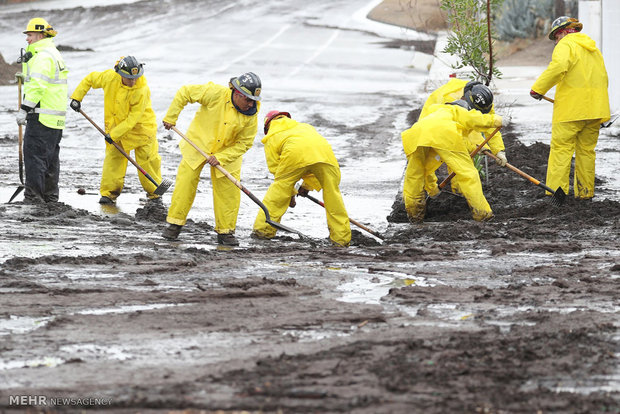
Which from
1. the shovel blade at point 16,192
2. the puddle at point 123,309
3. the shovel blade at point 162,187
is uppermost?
the puddle at point 123,309

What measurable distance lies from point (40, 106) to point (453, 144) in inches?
171

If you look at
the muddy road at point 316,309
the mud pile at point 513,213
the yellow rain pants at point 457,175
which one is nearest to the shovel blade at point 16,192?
the muddy road at point 316,309

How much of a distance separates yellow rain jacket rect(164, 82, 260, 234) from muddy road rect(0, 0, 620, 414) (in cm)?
33

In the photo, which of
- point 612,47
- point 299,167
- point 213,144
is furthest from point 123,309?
point 612,47

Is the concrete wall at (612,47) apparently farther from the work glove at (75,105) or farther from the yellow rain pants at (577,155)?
the work glove at (75,105)

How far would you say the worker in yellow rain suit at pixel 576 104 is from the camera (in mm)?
10430

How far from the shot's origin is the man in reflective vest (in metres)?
10.2

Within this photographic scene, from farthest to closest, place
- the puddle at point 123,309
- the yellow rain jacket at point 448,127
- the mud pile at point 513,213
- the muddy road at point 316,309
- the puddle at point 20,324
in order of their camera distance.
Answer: the yellow rain jacket at point 448,127, the mud pile at point 513,213, the puddle at point 123,309, the puddle at point 20,324, the muddy road at point 316,309

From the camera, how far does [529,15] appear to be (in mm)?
28328

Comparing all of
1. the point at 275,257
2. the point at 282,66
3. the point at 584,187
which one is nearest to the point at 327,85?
the point at 282,66

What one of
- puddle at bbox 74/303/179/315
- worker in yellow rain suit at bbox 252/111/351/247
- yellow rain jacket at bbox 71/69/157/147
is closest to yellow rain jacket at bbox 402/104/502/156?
worker in yellow rain suit at bbox 252/111/351/247

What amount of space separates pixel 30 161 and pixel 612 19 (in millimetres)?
9951

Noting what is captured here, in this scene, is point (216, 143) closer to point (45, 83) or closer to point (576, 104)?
point (45, 83)

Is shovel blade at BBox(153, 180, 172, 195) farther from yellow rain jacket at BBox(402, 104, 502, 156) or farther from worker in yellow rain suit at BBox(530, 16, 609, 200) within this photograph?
worker in yellow rain suit at BBox(530, 16, 609, 200)
